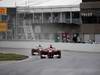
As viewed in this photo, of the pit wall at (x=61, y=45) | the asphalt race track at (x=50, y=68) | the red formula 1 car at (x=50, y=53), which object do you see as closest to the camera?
the asphalt race track at (x=50, y=68)

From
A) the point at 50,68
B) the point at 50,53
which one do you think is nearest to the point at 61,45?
the point at 50,53

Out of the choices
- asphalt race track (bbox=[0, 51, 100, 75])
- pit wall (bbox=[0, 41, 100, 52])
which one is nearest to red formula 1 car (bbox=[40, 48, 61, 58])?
asphalt race track (bbox=[0, 51, 100, 75])

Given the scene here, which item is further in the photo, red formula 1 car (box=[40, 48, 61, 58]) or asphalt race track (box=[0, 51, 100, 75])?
red formula 1 car (box=[40, 48, 61, 58])

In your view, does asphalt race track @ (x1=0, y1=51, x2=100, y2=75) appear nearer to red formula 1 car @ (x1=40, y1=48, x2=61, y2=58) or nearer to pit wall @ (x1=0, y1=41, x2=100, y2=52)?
red formula 1 car @ (x1=40, y1=48, x2=61, y2=58)

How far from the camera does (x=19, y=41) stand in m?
68.5

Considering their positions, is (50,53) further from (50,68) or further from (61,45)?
(61,45)

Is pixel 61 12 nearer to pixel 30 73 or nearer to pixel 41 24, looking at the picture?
pixel 41 24

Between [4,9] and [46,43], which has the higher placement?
[4,9]

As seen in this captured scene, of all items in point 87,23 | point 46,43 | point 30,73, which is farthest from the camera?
point 87,23

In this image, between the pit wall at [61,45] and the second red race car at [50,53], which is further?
the pit wall at [61,45]

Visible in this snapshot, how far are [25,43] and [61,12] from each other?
35.8 ft

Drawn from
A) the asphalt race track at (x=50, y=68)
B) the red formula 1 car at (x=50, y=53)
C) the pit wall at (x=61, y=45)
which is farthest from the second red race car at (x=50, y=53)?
the pit wall at (x=61, y=45)

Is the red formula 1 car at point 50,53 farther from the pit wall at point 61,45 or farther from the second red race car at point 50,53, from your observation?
the pit wall at point 61,45

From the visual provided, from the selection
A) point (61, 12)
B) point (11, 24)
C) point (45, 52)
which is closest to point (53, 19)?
point (61, 12)
